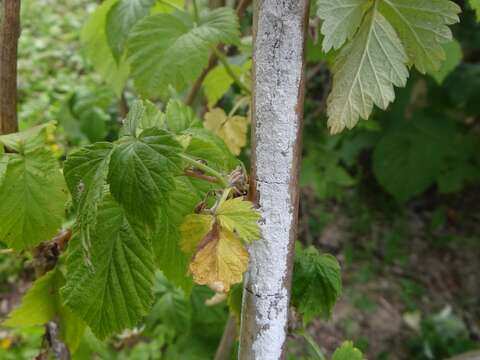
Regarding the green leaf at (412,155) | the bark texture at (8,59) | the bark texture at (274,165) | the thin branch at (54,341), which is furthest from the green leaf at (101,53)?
the green leaf at (412,155)

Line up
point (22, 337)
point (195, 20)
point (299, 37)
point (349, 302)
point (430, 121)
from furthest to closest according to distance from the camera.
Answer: point (430, 121) → point (349, 302) → point (22, 337) → point (195, 20) → point (299, 37)

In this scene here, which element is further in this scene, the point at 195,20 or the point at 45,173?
the point at 195,20

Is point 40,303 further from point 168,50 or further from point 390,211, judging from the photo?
point 390,211

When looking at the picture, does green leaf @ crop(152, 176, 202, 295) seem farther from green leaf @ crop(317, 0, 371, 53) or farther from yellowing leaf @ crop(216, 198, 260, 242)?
green leaf @ crop(317, 0, 371, 53)

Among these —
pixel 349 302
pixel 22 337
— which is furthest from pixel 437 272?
pixel 22 337

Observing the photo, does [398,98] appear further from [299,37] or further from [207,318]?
[299,37]

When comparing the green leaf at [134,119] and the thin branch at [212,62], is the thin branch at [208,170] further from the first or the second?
the thin branch at [212,62]

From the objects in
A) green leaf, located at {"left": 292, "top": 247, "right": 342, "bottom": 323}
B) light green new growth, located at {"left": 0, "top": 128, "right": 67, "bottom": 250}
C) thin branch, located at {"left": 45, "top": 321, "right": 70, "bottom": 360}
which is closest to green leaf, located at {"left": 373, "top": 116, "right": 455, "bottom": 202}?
green leaf, located at {"left": 292, "top": 247, "right": 342, "bottom": 323}
